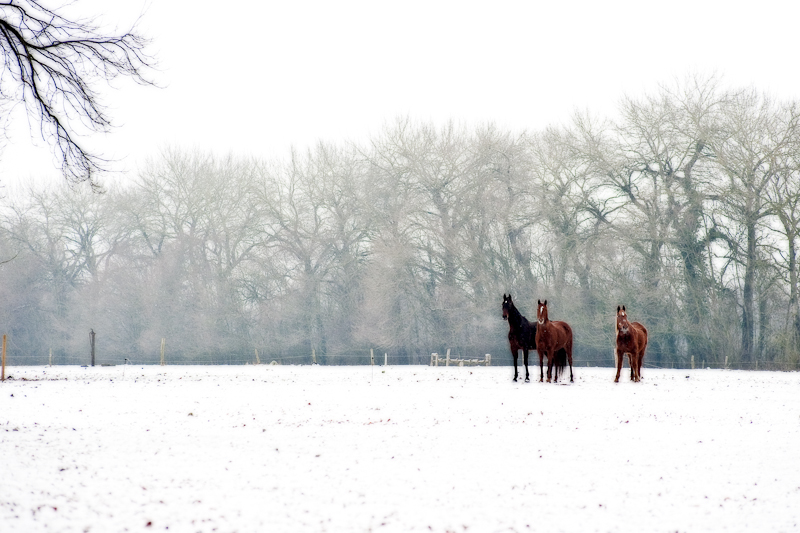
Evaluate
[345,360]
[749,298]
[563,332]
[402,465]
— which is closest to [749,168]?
[749,298]

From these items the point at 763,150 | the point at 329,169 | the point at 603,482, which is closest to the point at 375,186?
the point at 329,169

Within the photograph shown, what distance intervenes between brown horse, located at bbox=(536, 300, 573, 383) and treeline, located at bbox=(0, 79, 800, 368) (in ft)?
47.5

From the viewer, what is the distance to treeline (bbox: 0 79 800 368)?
3444cm

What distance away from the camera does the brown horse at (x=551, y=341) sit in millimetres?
20078

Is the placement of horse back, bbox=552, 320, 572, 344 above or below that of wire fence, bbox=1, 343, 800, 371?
above

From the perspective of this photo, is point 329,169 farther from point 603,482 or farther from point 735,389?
point 603,482

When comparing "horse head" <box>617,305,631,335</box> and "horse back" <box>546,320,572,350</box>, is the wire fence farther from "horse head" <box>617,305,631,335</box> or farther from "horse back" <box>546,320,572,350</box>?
"horse head" <box>617,305,631,335</box>

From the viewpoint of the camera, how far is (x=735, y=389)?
18.9m

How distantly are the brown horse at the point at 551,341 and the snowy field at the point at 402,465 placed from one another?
4577mm

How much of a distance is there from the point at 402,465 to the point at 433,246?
34005 mm

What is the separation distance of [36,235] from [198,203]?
41.1 feet

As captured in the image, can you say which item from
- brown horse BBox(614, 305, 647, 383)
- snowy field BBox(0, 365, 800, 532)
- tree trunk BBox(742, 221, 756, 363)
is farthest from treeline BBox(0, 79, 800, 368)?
snowy field BBox(0, 365, 800, 532)

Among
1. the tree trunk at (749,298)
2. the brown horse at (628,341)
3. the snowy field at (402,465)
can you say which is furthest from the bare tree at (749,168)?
the snowy field at (402,465)

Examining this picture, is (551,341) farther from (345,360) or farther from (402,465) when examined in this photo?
(345,360)
